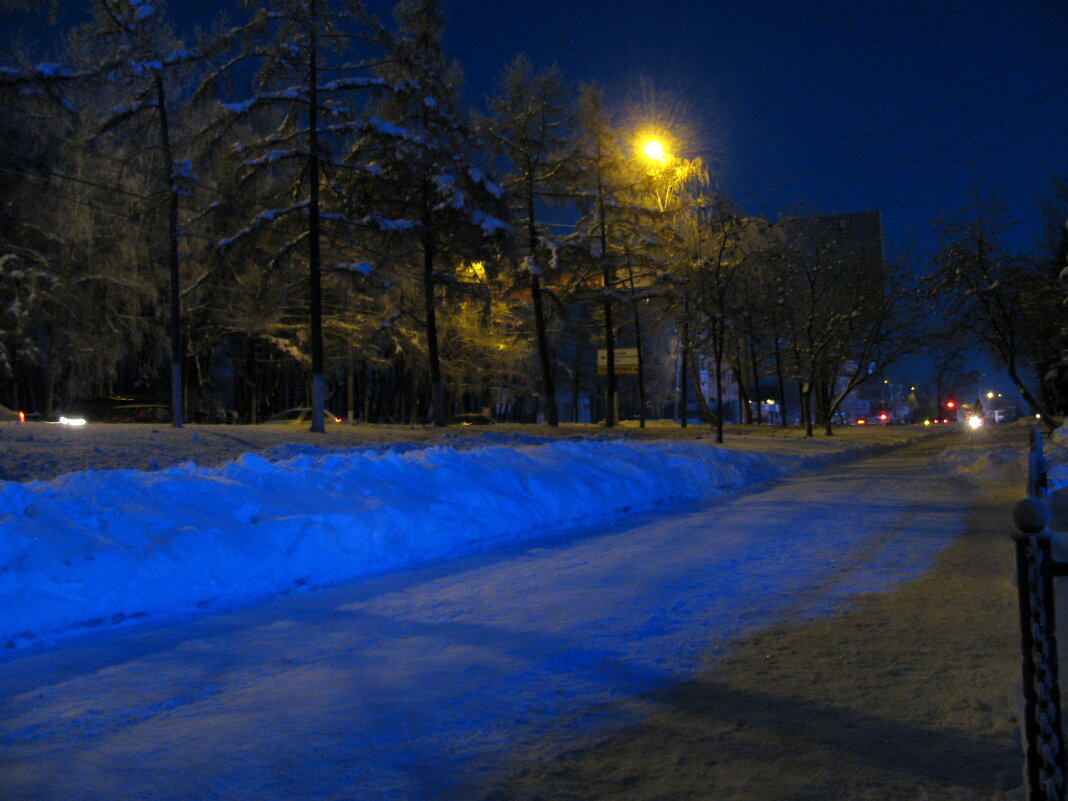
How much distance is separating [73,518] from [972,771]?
7543mm

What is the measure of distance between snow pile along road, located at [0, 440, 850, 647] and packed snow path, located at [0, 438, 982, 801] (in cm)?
50

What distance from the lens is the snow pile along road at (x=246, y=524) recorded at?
6727mm

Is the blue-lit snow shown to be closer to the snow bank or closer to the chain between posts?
the chain between posts

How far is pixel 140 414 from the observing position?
113 ft

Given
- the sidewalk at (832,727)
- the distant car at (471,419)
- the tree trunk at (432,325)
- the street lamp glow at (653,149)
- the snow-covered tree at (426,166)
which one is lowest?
the sidewalk at (832,727)

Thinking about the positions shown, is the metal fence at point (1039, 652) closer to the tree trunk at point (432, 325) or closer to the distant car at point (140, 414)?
the tree trunk at point (432, 325)

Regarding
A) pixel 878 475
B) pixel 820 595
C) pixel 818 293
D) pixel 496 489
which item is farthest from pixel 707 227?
pixel 820 595

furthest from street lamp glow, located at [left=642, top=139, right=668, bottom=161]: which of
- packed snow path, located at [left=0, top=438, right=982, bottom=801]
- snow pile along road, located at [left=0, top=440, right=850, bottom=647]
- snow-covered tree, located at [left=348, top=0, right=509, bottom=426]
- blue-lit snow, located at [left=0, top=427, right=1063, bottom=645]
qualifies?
packed snow path, located at [left=0, top=438, right=982, bottom=801]

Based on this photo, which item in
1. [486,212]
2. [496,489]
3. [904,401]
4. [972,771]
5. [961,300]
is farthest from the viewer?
[904,401]

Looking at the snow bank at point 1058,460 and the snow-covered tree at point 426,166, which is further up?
the snow-covered tree at point 426,166

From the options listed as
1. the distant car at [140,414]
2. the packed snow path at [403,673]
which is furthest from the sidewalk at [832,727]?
the distant car at [140,414]

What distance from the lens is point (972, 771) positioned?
3662 millimetres

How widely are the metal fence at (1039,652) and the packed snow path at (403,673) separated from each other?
2074 mm

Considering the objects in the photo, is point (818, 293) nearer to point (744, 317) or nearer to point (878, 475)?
point (744, 317)
